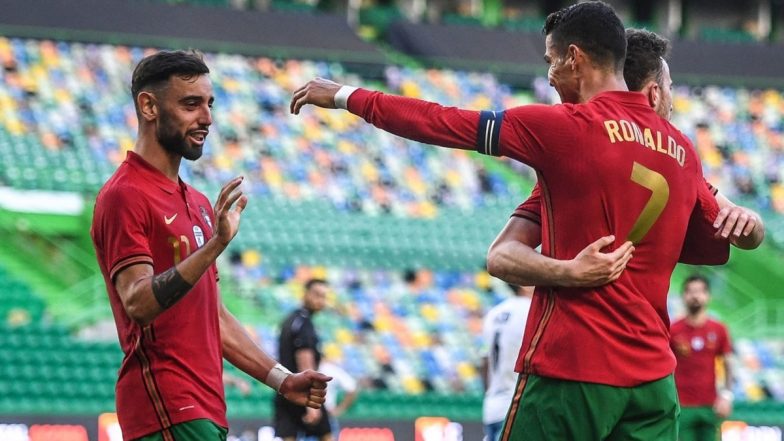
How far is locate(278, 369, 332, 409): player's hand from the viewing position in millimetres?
4680

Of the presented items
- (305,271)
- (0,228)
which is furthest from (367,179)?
(0,228)

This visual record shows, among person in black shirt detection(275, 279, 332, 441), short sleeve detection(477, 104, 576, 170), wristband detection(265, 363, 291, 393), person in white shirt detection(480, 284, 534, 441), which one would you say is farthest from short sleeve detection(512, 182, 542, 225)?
person in black shirt detection(275, 279, 332, 441)

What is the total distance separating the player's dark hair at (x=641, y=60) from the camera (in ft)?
15.2

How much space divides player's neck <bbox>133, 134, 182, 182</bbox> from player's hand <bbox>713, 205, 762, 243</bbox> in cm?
188

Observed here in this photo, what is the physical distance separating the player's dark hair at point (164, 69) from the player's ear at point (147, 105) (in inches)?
0.9

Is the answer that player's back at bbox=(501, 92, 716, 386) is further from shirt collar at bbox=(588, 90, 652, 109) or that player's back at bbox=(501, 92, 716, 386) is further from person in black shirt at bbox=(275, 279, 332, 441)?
person in black shirt at bbox=(275, 279, 332, 441)

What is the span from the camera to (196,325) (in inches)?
176

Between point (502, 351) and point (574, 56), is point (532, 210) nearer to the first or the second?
point (574, 56)

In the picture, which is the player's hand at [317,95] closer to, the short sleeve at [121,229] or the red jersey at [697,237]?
the short sleeve at [121,229]

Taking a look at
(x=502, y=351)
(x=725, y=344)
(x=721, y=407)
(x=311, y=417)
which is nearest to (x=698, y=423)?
(x=721, y=407)

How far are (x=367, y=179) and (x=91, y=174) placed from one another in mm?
4638

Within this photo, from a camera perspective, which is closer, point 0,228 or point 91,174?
point 0,228

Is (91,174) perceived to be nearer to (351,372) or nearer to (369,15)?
(351,372)

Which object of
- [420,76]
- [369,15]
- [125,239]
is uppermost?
[369,15]
